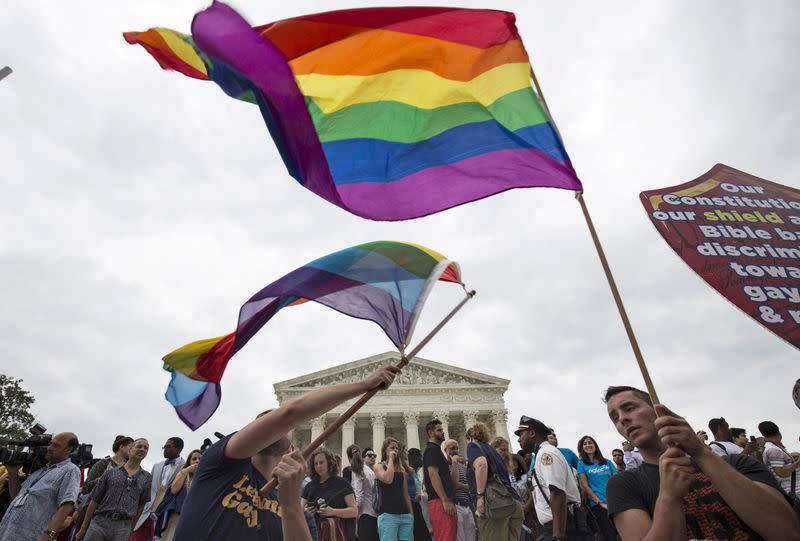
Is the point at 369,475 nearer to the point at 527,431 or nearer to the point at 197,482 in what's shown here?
the point at 527,431

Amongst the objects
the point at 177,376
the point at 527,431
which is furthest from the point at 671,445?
the point at 527,431

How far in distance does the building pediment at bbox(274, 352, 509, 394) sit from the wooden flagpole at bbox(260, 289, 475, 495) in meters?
38.9

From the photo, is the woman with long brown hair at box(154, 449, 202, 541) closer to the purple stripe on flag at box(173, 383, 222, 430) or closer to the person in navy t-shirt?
the purple stripe on flag at box(173, 383, 222, 430)

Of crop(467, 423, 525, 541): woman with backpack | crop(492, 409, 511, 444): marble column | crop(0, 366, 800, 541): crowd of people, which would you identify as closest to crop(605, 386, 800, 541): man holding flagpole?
crop(0, 366, 800, 541): crowd of people

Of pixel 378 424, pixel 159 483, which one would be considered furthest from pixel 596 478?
pixel 378 424

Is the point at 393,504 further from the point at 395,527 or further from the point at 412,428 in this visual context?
the point at 412,428

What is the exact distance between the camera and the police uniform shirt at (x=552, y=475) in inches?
188

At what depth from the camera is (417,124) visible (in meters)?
3.33

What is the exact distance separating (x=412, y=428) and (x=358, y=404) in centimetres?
3947

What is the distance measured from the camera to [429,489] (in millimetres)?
6598

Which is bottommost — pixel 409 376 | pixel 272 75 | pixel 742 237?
pixel 272 75

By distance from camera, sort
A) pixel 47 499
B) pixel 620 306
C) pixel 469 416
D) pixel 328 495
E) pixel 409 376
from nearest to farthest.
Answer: pixel 620 306 < pixel 47 499 < pixel 328 495 < pixel 469 416 < pixel 409 376

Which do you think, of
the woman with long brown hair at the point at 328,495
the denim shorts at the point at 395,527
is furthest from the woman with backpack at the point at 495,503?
the woman with long brown hair at the point at 328,495

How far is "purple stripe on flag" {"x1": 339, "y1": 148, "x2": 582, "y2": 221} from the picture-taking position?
9.93 feet
